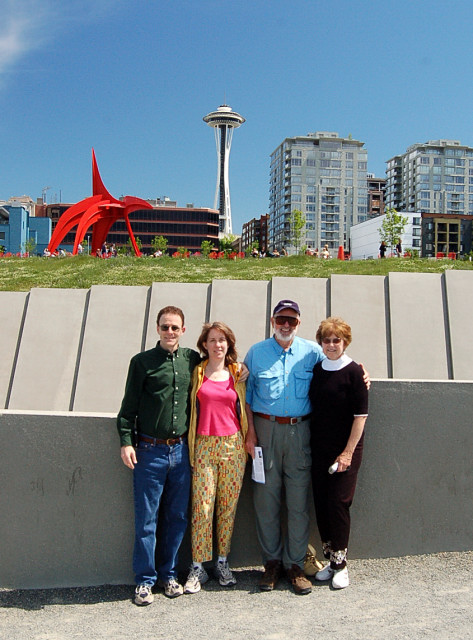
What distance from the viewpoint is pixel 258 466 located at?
12.7 ft

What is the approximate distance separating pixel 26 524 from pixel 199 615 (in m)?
1.38

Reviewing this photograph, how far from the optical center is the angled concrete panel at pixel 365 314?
30.3 ft

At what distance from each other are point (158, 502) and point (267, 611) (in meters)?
0.98

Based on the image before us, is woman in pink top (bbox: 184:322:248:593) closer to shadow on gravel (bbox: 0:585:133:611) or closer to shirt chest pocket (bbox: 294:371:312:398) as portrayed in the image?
shirt chest pocket (bbox: 294:371:312:398)

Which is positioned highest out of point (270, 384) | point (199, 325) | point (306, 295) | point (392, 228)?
point (392, 228)

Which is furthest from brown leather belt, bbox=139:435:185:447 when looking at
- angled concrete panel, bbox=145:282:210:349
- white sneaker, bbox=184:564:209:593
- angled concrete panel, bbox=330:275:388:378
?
angled concrete panel, bbox=330:275:388:378

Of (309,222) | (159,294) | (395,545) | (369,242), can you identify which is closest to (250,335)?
(159,294)

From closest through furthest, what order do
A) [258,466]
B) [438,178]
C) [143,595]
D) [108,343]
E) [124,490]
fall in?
[143,595] < [258,466] < [124,490] < [108,343] < [438,178]

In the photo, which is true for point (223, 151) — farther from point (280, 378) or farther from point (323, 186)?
point (280, 378)

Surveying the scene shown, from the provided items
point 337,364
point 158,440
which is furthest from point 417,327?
point 158,440

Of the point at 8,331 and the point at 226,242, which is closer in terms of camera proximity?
the point at 8,331

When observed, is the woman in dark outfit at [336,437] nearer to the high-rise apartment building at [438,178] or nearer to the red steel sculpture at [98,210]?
the red steel sculpture at [98,210]

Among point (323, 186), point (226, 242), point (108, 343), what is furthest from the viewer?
point (323, 186)

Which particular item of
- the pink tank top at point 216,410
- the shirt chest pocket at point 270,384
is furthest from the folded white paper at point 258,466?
the shirt chest pocket at point 270,384
